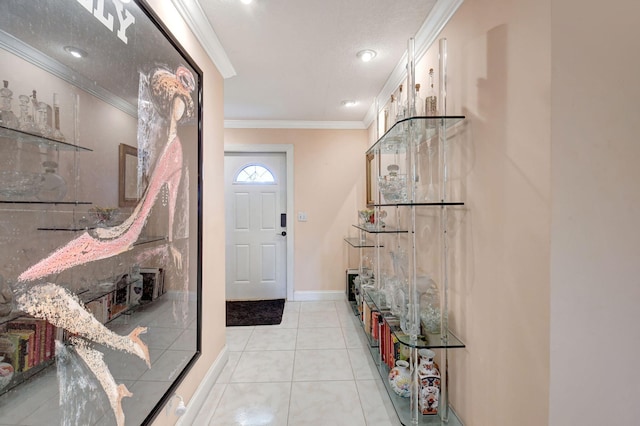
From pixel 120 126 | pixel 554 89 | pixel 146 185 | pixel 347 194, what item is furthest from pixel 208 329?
pixel 347 194

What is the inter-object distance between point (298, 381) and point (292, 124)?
2929 millimetres

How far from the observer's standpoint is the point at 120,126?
38.7 inches

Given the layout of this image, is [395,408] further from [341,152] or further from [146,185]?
[341,152]

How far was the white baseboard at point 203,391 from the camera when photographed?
1509 mm

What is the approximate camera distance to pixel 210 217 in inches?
76.8

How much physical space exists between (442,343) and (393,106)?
5.22ft

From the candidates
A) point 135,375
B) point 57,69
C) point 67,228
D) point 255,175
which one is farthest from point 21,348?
point 255,175

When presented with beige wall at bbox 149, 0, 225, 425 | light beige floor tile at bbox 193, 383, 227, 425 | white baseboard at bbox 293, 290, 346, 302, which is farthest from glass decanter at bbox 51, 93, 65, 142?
white baseboard at bbox 293, 290, 346, 302

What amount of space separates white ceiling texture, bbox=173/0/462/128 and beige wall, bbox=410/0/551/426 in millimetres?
401

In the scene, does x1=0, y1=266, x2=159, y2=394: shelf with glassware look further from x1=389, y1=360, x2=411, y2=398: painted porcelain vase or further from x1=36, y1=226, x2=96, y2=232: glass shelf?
x1=389, y1=360, x2=411, y2=398: painted porcelain vase

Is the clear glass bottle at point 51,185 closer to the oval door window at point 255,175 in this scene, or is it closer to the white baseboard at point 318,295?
the oval door window at point 255,175

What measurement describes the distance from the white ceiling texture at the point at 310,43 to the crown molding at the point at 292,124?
0.54 m

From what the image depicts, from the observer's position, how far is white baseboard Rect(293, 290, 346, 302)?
12.2ft

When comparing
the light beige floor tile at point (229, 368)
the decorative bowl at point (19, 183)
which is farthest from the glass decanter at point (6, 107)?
the light beige floor tile at point (229, 368)
